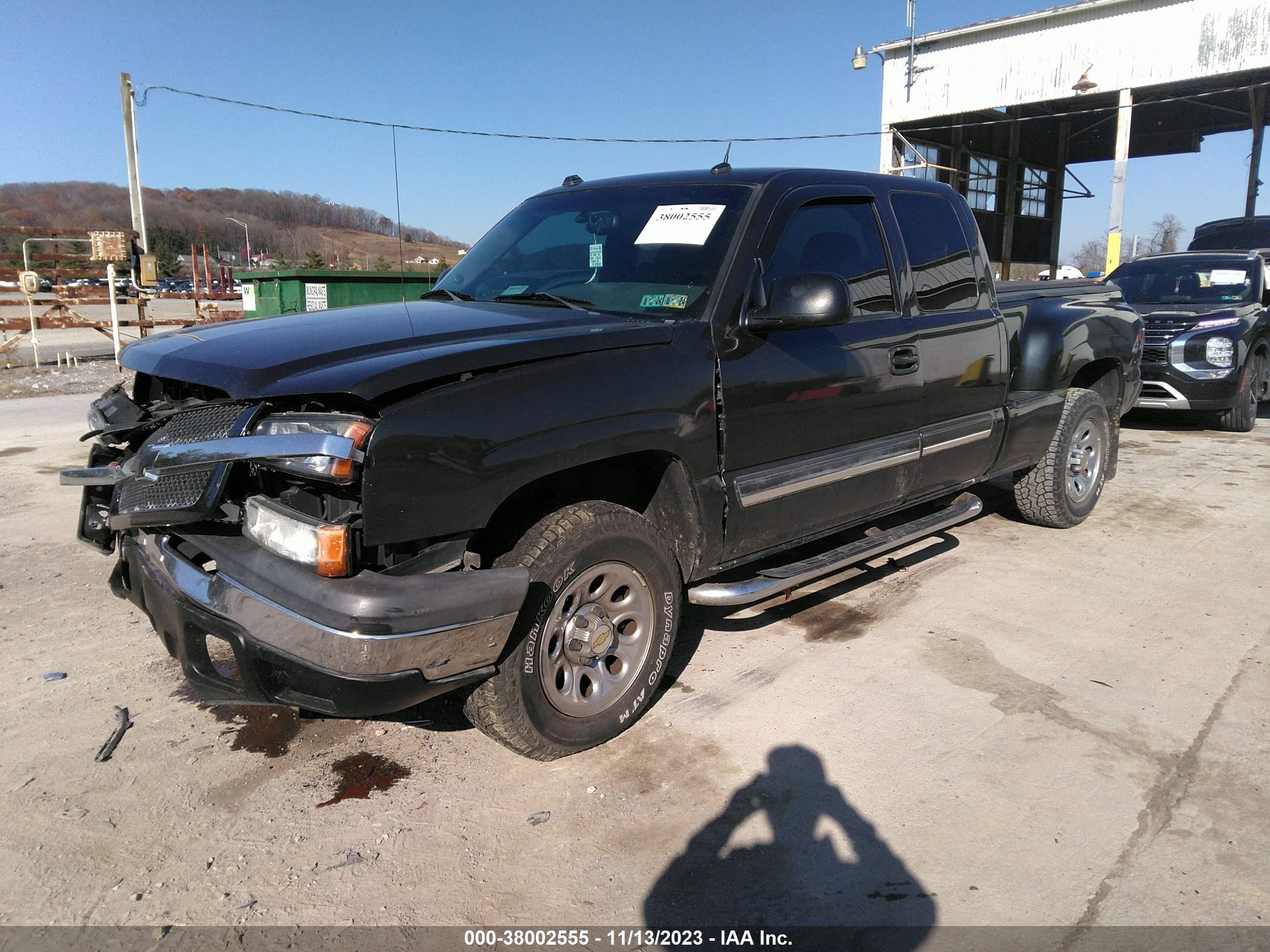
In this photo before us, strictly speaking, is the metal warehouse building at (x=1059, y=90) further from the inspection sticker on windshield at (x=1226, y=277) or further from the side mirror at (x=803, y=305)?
the side mirror at (x=803, y=305)

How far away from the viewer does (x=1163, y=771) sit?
306 cm

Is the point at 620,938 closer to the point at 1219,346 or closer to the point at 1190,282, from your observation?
the point at 1219,346

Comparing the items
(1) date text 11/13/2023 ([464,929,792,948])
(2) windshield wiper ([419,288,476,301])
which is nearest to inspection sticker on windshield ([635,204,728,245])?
(2) windshield wiper ([419,288,476,301])

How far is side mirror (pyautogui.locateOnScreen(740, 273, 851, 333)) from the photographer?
333cm

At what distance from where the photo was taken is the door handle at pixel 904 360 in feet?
13.3

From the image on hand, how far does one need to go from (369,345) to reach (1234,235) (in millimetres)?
19822

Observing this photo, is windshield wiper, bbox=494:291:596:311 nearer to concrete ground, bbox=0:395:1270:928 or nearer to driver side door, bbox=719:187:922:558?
driver side door, bbox=719:187:922:558

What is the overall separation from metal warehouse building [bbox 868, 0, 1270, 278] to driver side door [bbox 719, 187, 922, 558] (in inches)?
677

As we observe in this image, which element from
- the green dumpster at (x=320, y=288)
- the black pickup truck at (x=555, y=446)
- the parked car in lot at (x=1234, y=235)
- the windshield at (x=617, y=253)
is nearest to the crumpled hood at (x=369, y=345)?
the black pickup truck at (x=555, y=446)

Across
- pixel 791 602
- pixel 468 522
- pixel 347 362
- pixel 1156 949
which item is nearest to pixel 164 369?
pixel 347 362

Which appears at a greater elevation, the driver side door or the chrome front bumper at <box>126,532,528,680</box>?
the driver side door

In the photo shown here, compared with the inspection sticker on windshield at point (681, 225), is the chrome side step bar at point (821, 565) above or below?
below

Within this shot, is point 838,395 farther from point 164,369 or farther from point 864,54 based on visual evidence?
point 864,54

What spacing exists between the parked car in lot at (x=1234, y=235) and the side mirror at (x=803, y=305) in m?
16.4
